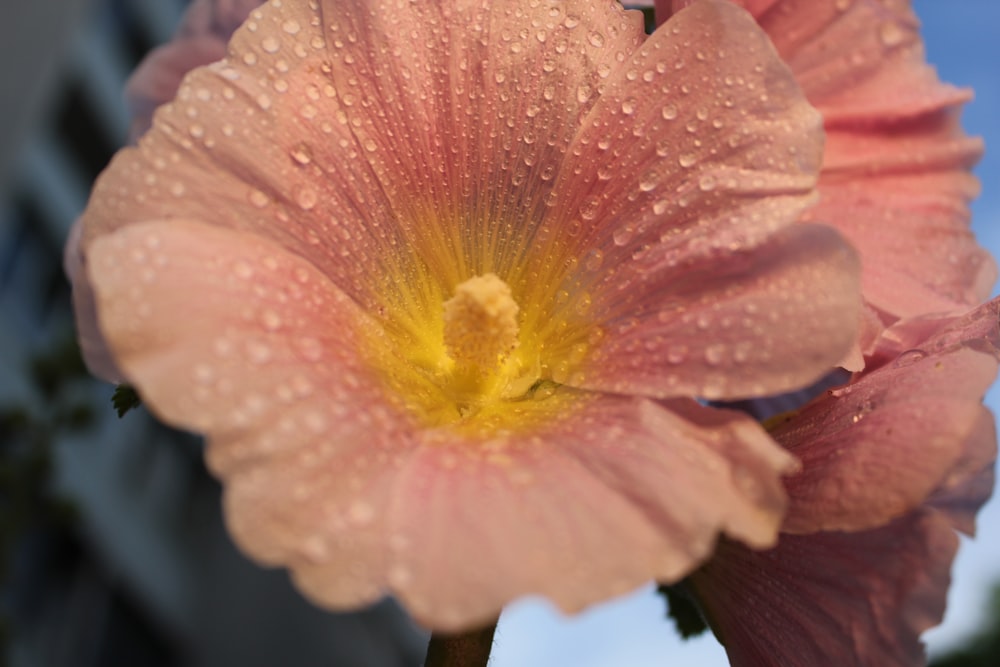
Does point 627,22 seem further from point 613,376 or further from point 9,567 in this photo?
point 9,567

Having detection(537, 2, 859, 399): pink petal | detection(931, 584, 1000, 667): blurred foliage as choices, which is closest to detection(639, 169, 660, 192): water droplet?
detection(537, 2, 859, 399): pink petal

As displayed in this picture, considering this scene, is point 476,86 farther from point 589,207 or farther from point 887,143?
point 887,143

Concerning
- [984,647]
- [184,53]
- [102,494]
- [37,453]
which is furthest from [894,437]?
[102,494]

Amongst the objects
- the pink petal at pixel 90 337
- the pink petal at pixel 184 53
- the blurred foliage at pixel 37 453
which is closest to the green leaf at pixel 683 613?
the pink petal at pixel 90 337

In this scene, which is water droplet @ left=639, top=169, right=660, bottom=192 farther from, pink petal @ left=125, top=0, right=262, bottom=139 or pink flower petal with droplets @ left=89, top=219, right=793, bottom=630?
pink petal @ left=125, top=0, right=262, bottom=139

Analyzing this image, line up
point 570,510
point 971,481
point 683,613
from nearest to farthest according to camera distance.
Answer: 1. point 570,510
2. point 971,481
3. point 683,613

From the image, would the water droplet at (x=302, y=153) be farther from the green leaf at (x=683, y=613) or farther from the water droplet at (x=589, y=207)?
the green leaf at (x=683, y=613)

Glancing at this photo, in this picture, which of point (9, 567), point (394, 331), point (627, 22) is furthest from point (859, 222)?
point (9, 567)
